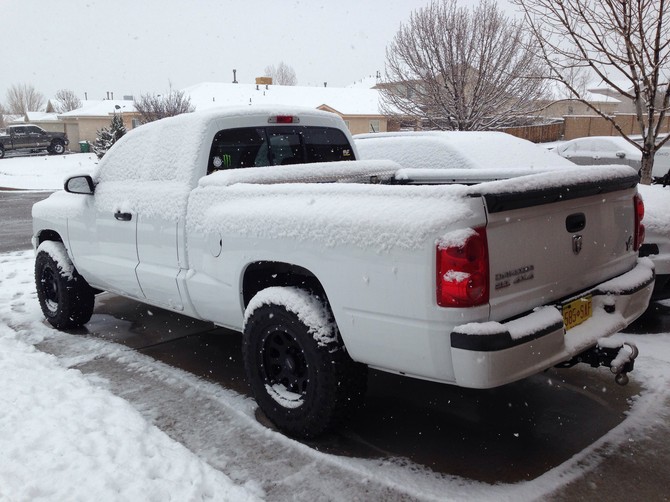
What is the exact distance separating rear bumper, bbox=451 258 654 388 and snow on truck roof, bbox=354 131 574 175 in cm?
401

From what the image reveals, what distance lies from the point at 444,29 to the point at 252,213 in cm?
1612

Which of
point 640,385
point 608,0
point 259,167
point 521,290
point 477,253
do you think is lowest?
point 640,385

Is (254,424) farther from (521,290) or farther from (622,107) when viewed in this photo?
(622,107)

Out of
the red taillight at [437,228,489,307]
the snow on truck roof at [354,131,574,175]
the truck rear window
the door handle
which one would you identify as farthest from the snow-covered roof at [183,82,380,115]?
the red taillight at [437,228,489,307]

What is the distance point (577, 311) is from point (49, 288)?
480 cm

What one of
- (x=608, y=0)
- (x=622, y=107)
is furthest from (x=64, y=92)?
(x=608, y=0)

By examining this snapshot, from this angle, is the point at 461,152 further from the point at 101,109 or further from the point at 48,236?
the point at 101,109

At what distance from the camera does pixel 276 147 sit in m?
4.55

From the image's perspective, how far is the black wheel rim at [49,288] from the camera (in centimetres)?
563

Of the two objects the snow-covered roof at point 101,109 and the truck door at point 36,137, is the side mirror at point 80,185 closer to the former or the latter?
the truck door at point 36,137

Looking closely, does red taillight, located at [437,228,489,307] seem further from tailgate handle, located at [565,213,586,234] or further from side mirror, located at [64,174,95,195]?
side mirror, located at [64,174,95,195]

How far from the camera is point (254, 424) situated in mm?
3533

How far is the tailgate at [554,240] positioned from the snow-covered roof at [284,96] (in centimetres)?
4041

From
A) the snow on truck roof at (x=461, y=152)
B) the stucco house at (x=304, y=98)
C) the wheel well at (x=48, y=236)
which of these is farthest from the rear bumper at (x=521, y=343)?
the stucco house at (x=304, y=98)
